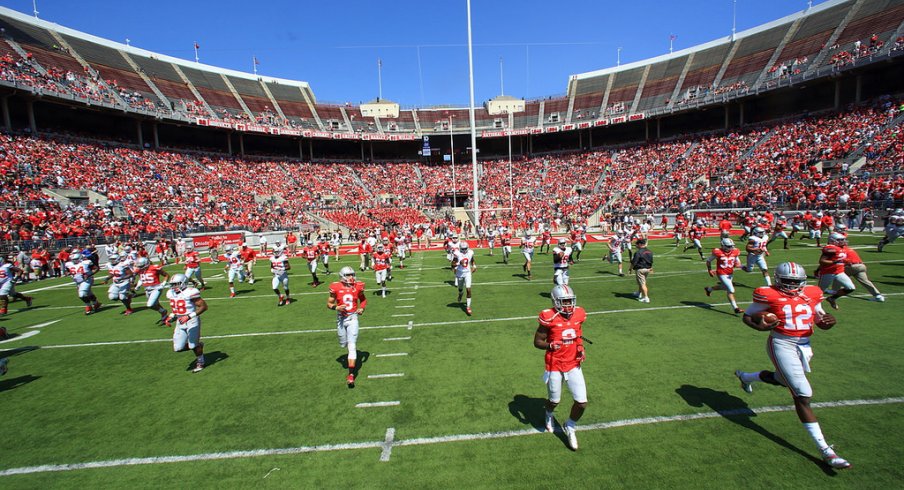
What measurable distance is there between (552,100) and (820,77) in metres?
31.0

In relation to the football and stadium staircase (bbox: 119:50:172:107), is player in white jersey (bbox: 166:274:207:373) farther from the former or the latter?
stadium staircase (bbox: 119:50:172:107)

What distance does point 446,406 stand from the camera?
6.28m

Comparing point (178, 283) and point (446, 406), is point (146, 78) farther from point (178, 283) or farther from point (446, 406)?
point (446, 406)

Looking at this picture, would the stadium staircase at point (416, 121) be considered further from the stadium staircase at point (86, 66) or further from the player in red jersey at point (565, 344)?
the player in red jersey at point (565, 344)

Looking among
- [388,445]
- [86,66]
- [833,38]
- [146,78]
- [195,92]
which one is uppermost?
[146,78]

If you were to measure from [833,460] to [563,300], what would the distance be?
320cm

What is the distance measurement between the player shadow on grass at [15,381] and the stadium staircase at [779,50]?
57317mm

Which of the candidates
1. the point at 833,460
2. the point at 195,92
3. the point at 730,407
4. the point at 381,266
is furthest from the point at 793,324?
the point at 195,92

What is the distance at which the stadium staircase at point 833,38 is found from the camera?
133 ft

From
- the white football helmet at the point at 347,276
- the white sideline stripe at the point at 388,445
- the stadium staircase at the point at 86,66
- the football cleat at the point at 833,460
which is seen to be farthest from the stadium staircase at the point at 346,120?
the football cleat at the point at 833,460

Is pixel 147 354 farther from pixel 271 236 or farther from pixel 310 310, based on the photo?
pixel 271 236

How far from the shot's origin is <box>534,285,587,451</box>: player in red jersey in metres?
4.90

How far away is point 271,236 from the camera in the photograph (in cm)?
3469

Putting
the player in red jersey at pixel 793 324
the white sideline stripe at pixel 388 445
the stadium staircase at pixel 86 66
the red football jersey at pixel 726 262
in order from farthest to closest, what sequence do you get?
the stadium staircase at pixel 86 66 → the red football jersey at pixel 726 262 → the white sideline stripe at pixel 388 445 → the player in red jersey at pixel 793 324
